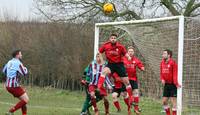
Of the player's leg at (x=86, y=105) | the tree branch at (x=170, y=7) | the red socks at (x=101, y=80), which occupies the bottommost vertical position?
the player's leg at (x=86, y=105)

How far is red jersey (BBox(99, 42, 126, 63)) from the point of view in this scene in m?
13.3

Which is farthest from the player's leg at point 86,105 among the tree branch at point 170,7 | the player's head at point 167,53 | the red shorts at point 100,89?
the tree branch at point 170,7

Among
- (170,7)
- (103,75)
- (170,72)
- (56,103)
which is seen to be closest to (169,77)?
(170,72)

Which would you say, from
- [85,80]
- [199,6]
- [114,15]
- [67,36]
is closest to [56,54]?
[67,36]

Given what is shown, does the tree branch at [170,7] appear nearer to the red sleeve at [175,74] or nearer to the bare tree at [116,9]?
the bare tree at [116,9]

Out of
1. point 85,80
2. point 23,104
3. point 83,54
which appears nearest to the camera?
point 23,104

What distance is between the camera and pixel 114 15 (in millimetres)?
29047

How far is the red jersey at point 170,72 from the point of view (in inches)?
525

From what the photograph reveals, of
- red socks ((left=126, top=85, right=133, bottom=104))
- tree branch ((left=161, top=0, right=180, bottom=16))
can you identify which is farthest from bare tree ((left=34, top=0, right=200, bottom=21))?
red socks ((left=126, top=85, right=133, bottom=104))

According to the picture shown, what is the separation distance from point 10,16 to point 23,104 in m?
20.7

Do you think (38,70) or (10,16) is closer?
(38,70)

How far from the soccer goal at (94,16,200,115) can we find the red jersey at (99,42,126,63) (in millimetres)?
1748

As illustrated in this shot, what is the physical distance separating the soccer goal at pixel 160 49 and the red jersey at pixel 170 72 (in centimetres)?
36

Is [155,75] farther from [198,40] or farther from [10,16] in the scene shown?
[10,16]
